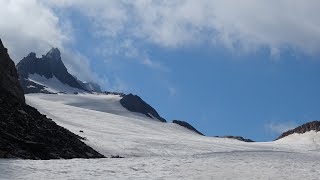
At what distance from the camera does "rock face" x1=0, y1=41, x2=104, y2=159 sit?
78.9 feet

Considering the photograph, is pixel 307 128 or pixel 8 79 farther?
pixel 307 128

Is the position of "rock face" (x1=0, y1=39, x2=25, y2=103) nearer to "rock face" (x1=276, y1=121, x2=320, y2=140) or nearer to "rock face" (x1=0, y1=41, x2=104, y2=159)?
"rock face" (x1=0, y1=41, x2=104, y2=159)

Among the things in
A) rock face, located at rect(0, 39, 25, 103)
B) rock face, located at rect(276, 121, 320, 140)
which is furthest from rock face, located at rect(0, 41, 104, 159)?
rock face, located at rect(276, 121, 320, 140)

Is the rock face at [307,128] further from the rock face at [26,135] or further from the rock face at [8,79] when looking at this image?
the rock face at [26,135]

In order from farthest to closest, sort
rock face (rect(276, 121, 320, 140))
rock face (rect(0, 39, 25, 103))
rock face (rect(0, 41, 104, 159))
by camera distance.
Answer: rock face (rect(276, 121, 320, 140)) < rock face (rect(0, 39, 25, 103)) < rock face (rect(0, 41, 104, 159))

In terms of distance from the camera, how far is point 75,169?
1862 cm

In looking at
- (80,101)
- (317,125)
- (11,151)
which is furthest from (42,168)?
(80,101)

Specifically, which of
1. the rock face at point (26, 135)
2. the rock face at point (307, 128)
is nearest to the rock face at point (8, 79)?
the rock face at point (26, 135)

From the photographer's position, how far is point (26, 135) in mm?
27969

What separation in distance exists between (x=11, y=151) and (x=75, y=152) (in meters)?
8.75

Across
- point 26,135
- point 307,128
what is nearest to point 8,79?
point 26,135

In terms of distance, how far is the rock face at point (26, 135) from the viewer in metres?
24.1

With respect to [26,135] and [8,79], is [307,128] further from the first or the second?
[26,135]

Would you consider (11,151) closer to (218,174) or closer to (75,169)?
(75,169)
